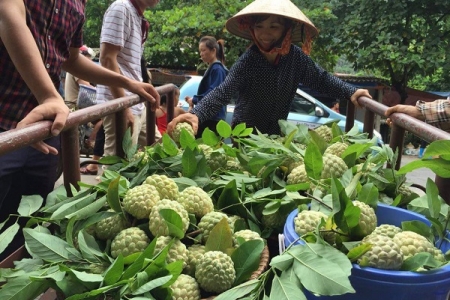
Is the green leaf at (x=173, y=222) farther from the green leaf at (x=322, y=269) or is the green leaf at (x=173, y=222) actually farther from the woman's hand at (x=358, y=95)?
the woman's hand at (x=358, y=95)

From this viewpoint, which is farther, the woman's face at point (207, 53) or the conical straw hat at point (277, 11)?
the woman's face at point (207, 53)

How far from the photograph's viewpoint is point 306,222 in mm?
1029

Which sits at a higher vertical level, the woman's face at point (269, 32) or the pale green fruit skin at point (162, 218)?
the woman's face at point (269, 32)

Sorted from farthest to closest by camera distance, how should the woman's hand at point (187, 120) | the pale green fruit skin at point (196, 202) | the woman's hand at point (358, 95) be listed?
the woman's hand at point (358, 95) < the woman's hand at point (187, 120) < the pale green fruit skin at point (196, 202)

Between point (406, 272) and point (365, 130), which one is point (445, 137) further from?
point (365, 130)

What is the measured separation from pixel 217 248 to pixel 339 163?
0.55 m

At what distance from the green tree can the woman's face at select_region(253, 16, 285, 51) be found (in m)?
7.31

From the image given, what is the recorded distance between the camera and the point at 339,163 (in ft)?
4.69

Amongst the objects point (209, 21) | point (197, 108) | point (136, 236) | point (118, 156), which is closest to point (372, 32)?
point (209, 21)

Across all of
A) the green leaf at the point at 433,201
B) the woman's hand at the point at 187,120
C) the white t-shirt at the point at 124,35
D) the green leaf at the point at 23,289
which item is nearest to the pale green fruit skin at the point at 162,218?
the green leaf at the point at 23,289

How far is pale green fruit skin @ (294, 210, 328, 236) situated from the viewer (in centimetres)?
102

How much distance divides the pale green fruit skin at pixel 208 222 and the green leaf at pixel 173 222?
10 centimetres

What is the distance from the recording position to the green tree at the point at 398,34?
919 cm

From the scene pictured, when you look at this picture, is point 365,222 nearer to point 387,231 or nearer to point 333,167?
point 387,231
